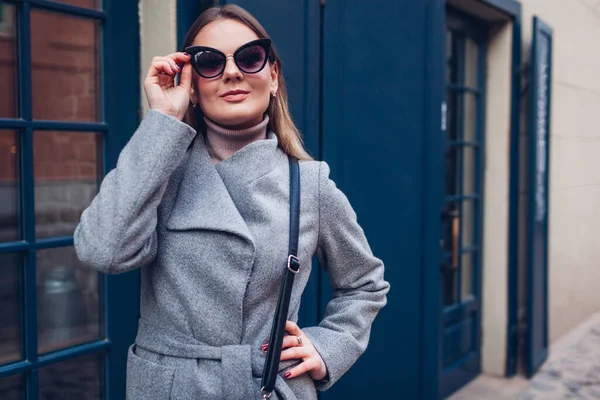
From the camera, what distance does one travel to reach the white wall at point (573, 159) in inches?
205

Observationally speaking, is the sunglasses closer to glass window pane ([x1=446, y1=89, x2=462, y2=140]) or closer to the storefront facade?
the storefront facade

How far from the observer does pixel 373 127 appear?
3.00 meters

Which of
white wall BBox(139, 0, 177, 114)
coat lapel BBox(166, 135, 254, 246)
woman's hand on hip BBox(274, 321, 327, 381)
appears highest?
white wall BBox(139, 0, 177, 114)

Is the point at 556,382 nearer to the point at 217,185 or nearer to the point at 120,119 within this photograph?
the point at 120,119

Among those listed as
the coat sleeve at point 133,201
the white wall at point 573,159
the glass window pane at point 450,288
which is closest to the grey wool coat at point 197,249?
the coat sleeve at point 133,201

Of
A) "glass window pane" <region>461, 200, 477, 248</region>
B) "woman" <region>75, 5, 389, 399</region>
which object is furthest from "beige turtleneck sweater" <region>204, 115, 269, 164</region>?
"glass window pane" <region>461, 200, 477, 248</region>

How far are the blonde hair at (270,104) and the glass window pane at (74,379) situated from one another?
1218 mm

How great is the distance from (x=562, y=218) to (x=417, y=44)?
2.92 meters

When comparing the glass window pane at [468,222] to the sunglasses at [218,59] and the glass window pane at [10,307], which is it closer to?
the glass window pane at [10,307]

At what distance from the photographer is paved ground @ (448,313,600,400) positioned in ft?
14.3

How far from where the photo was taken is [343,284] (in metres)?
1.79

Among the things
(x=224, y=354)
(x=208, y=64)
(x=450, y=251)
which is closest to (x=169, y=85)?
(x=208, y=64)

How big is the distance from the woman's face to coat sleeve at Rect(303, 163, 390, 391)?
259 millimetres

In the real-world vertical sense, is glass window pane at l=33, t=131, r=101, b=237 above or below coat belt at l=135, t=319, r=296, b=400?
above
